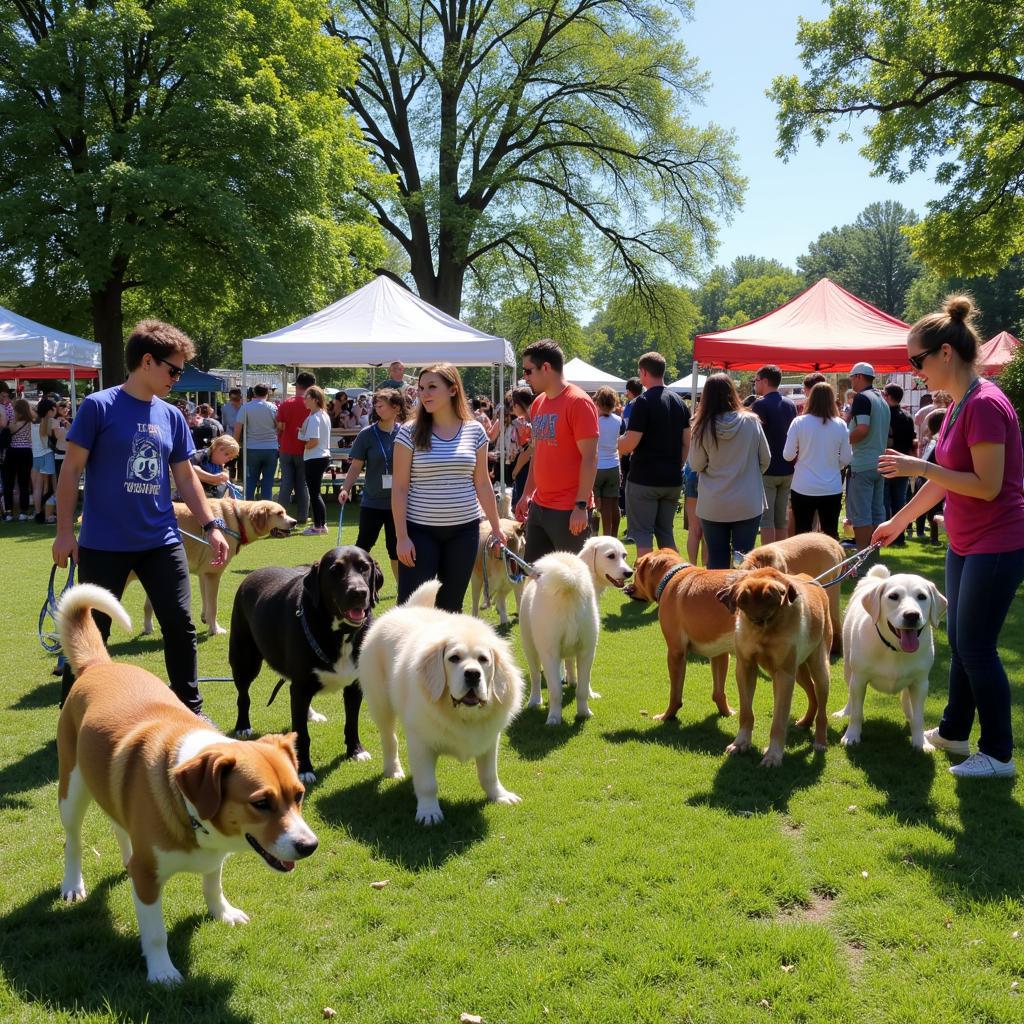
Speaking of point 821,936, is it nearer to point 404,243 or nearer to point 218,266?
point 218,266

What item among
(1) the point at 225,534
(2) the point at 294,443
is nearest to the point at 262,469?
(2) the point at 294,443

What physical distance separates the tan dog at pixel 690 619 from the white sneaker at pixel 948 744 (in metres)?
1.30

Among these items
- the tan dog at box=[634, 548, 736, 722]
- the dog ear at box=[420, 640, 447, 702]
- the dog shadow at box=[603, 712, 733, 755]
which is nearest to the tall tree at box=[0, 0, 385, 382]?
the tan dog at box=[634, 548, 736, 722]

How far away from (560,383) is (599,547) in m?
1.51

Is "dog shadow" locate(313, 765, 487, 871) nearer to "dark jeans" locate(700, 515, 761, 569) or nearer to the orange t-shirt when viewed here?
the orange t-shirt

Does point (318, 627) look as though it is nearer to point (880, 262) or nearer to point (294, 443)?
point (294, 443)

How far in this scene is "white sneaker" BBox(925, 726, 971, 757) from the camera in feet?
16.4

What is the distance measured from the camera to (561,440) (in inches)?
237

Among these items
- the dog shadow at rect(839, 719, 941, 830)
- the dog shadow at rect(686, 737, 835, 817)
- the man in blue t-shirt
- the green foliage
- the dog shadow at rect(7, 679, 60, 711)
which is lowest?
the dog shadow at rect(7, 679, 60, 711)

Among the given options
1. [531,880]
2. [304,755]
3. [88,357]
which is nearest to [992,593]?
Answer: [531,880]

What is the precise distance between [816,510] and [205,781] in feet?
25.6

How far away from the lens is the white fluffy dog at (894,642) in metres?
4.80

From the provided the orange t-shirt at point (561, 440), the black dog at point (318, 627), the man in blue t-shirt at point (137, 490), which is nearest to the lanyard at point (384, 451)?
the orange t-shirt at point (561, 440)

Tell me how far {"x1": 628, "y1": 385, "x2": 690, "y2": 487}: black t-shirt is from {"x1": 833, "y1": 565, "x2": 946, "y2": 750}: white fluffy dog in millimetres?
3688
